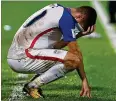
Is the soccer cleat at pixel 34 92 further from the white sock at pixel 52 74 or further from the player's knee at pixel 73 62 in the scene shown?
the player's knee at pixel 73 62

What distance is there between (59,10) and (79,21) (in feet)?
0.81

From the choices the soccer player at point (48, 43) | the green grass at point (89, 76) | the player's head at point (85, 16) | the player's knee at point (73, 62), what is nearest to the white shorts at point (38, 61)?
the soccer player at point (48, 43)

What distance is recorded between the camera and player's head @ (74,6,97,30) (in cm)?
807

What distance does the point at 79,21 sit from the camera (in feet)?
26.5

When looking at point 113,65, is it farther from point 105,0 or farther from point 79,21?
point 105,0

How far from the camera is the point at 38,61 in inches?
318

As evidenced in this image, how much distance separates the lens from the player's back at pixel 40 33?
8086 mm

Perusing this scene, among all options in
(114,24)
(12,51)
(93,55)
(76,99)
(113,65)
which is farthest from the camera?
(114,24)

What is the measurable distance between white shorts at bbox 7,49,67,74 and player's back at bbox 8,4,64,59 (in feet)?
0.22

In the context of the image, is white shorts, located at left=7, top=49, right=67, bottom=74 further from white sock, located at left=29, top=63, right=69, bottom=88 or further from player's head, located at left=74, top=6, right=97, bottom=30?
player's head, located at left=74, top=6, right=97, bottom=30

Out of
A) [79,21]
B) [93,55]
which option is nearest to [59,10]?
[79,21]

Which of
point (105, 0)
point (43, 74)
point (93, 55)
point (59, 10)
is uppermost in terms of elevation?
point (59, 10)

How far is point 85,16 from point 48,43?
50 centimetres

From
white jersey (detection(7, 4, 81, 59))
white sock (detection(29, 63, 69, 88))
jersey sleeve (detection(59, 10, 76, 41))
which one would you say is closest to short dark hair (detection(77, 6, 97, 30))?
white jersey (detection(7, 4, 81, 59))
